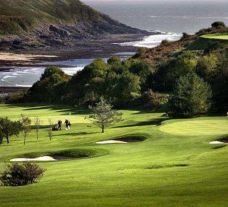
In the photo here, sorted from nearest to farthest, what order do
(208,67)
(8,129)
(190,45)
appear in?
(8,129)
(208,67)
(190,45)

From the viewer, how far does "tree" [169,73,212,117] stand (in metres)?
51.4

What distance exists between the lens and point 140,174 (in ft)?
71.9

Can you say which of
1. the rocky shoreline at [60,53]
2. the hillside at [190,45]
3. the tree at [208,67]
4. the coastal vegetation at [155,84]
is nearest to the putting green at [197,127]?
the coastal vegetation at [155,84]

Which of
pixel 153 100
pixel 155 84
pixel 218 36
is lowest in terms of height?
pixel 153 100

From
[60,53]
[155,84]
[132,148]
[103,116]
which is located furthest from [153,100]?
[60,53]

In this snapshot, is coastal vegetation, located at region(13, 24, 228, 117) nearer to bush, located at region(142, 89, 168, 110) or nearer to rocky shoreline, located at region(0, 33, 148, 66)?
bush, located at region(142, 89, 168, 110)

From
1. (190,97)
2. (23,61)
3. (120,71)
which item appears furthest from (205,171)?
(23,61)

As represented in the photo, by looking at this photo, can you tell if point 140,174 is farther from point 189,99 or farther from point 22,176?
point 189,99

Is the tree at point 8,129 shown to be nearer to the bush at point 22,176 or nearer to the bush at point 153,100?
the bush at point 22,176

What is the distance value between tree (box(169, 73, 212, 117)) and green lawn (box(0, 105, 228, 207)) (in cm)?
Result: 1218

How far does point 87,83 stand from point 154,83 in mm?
12577

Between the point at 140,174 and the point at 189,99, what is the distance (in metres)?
30.9

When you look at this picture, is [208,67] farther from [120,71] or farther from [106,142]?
[106,142]

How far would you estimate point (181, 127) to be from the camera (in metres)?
38.5
